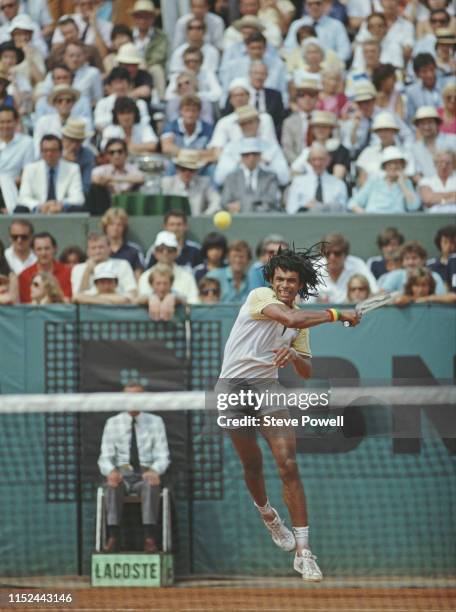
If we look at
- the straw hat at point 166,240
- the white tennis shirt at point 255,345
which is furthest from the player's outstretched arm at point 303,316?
the straw hat at point 166,240

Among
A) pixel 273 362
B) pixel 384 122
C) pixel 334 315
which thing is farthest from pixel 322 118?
pixel 334 315

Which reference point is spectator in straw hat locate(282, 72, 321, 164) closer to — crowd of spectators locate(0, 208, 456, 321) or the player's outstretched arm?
crowd of spectators locate(0, 208, 456, 321)

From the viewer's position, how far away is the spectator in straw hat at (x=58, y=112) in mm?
14914

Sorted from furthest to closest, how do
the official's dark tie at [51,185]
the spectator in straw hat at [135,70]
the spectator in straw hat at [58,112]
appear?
1. the spectator in straw hat at [135,70]
2. the spectator in straw hat at [58,112]
3. the official's dark tie at [51,185]

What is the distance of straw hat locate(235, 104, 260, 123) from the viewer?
47.2ft

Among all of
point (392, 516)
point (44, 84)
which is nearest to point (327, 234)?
point (392, 516)

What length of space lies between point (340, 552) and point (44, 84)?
7470 millimetres

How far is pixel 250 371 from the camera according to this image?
321 inches

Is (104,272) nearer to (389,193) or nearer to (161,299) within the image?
(161,299)

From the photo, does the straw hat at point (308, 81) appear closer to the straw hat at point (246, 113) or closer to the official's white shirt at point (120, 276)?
the straw hat at point (246, 113)

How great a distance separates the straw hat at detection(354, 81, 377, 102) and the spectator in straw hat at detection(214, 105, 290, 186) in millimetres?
1305

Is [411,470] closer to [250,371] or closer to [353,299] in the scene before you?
[353,299]

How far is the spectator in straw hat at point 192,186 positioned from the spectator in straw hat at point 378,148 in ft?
5.62

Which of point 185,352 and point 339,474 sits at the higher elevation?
point 185,352
